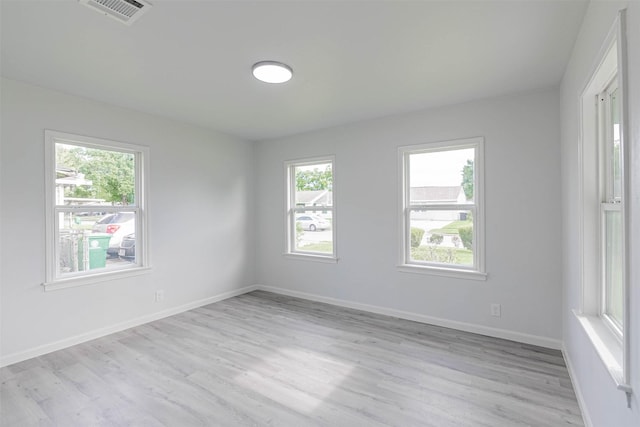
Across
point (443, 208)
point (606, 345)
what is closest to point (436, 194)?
point (443, 208)

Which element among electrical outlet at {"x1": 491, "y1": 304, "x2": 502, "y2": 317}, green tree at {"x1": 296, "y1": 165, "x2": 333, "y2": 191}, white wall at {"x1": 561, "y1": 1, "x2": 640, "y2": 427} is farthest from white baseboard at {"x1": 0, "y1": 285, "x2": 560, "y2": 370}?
green tree at {"x1": 296, "y1": 165, "x2": 333, "y2": 191}

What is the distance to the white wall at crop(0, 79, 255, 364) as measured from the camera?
9.28 feet

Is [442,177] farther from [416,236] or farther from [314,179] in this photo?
[314,179]

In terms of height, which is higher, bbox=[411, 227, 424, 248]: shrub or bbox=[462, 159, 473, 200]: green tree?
bbox=[462, 159, 473, 200]: green tree

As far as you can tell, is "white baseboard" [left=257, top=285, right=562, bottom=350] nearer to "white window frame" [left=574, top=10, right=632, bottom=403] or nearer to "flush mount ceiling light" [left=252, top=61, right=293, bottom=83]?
"white window frame" [left=574, top=10, right=632, bottom=403]

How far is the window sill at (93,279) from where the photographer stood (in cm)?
307

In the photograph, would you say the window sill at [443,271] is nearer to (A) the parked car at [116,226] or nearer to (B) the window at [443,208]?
(B) the window at [443,208]

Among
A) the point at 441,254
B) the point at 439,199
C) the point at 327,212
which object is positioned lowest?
the point at 441,254

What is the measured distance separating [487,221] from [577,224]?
1147mm

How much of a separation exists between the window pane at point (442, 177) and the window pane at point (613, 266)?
1.66m

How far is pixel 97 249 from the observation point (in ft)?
11.5

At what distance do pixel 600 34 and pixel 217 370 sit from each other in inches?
138

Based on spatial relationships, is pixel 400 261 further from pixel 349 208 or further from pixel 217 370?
pixel 217 370

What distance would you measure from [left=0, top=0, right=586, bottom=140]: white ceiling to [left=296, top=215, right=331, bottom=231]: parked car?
1.85 m
